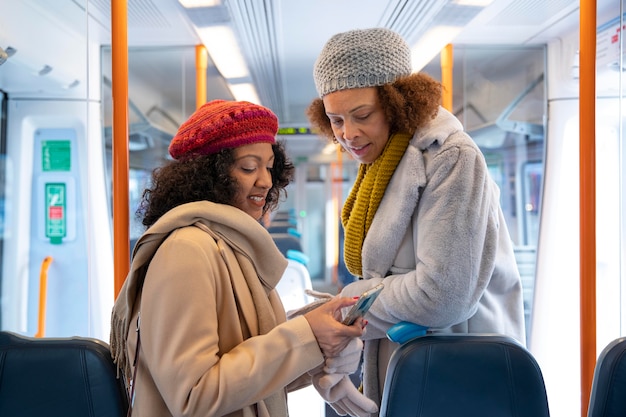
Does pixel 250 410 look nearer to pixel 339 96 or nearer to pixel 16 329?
pixel 339 96

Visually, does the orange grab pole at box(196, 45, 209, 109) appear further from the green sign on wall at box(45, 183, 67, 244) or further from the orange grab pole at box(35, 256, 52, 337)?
the orange grab pole at box(35, 256, 52, 337)

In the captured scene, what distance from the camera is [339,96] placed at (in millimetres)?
1659

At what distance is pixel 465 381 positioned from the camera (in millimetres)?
1454

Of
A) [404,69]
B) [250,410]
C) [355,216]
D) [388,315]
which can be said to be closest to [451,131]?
[404,69]

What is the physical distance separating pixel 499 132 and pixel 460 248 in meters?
3.48

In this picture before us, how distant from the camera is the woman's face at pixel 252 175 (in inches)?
53.1

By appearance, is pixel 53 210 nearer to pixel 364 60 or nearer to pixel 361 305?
pixel 364 60

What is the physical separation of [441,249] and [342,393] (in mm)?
444

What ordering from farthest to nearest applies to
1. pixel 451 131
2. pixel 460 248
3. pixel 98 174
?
pixel 98 174, pixel 451 131, pixel 460 248

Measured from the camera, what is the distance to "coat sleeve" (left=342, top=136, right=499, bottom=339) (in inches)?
56.6

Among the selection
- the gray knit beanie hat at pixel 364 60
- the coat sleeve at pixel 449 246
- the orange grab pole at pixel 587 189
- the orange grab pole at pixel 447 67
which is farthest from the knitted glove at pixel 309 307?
the orange grab pole at pixel 447 67

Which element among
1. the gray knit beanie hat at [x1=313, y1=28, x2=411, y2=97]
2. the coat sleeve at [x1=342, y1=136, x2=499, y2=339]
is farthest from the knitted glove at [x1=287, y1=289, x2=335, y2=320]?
the gray knit beanie hat at [x1=313, y1=28, x2=411, y2=97]

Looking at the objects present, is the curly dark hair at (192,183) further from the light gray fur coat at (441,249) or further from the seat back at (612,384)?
the seat back at (612,384)

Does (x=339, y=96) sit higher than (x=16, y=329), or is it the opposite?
(x=339, y=96)
